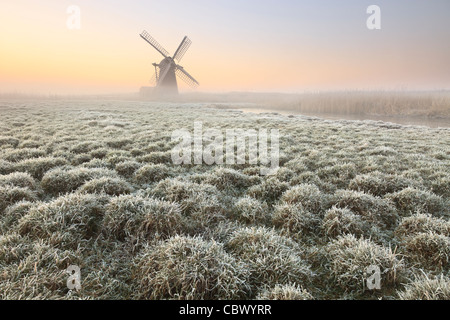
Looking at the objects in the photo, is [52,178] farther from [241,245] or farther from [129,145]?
[241,245]

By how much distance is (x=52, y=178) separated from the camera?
5.79 m

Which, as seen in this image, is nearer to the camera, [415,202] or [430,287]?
[430,287]

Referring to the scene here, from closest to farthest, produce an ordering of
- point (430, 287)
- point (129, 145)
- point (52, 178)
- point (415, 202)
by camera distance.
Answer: point (430, 287), point (415, 202), point (52, 178), point (129, 145)

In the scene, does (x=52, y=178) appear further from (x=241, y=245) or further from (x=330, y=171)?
(x=330, y=171)

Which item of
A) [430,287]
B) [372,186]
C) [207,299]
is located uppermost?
[372,186]

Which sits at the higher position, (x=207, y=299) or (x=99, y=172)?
(x=99, y=172)

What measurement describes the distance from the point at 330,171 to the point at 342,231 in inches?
142

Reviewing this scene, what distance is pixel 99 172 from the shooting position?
20.3 ft

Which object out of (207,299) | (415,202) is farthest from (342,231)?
(207,299)

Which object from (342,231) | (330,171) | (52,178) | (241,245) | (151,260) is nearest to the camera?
(151,260)

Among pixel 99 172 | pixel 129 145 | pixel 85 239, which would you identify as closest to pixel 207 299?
pixel 85 239

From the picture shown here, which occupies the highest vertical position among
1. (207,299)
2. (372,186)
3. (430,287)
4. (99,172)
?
(99,172)

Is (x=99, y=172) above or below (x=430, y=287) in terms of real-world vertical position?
above
